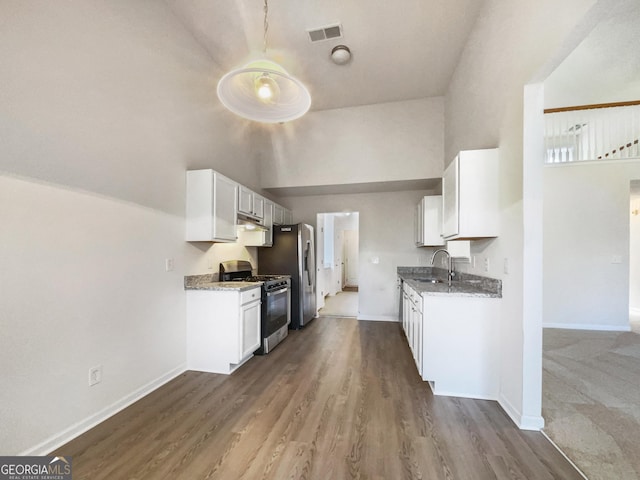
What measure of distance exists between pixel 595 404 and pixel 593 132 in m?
5.00

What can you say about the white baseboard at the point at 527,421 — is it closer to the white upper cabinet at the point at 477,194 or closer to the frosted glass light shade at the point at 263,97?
the white upper cabinet at the point at 477,194

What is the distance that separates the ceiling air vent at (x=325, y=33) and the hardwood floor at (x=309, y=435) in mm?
3713

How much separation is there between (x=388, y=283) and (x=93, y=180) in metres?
4.46

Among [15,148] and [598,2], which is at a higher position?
[598,2]

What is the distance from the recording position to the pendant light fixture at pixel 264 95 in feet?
5.64

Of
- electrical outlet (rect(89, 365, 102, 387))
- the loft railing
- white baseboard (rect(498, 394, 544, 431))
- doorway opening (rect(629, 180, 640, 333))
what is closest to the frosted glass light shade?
electrical outlet (rect(89, 365, 102, 387))

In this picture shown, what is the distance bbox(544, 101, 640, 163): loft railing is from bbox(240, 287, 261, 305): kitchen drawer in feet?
18.1

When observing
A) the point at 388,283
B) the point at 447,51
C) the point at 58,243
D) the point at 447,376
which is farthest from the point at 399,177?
the point at 58,243

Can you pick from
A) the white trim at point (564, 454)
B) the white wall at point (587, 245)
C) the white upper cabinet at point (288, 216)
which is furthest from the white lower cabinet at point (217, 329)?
the white wall at point (587, 245)

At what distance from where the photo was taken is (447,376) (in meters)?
2.32

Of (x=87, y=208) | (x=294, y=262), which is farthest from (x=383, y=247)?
(x=87, y=208)

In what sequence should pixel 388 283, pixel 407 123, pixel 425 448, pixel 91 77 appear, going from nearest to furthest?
pixel 425 448
pixel 91 77
pixel 407 123
pixel 388 283

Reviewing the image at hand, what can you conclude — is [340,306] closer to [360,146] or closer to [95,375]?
[360,146]

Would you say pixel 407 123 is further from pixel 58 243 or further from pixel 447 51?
pixel 58 243
